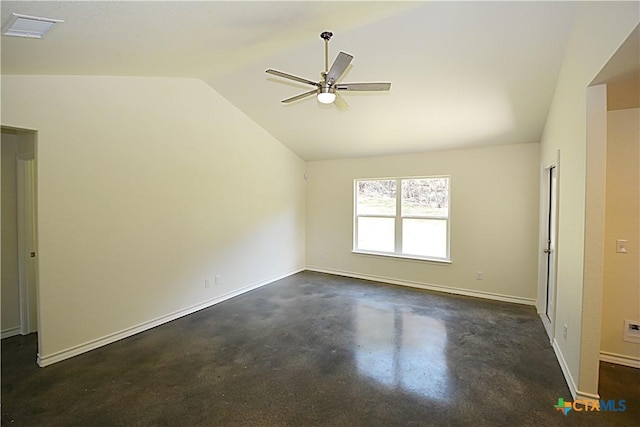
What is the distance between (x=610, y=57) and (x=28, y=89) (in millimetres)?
4337

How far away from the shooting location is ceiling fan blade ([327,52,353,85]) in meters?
2.17

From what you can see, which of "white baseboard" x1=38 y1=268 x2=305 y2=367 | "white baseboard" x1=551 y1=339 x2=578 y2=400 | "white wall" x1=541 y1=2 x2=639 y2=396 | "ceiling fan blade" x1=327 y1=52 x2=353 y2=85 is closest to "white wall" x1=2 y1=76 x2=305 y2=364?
"white baseboard" x1=38 y1=268 x2=305 y2=367

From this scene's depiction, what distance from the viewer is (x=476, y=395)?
2.36 m

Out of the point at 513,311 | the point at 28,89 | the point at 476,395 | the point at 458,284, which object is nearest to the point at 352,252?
the point at 458,284

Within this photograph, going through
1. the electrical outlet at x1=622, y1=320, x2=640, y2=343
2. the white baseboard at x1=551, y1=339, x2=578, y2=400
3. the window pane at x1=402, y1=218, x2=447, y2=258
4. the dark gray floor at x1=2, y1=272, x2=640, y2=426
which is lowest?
the dark gray floor at x1=2, y1=272, x2=640, y2=426

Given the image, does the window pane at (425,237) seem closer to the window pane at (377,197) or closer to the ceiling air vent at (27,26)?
the window pane at (377,197)

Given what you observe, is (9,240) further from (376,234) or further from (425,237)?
(425,237)

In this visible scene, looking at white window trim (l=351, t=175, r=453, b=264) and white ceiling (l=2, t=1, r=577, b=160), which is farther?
white window trim (l=351, t=175, r=453, b=264)

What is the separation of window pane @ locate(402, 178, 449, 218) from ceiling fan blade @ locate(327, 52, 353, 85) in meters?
3.34

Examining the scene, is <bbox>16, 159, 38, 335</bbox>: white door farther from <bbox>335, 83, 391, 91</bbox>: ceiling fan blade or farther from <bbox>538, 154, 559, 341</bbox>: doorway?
<bbox>538, 154, 559, 341</bbox>: doorway

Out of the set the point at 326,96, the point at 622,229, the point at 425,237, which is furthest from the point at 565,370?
the point at 326,96

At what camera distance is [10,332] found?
11.1 feet

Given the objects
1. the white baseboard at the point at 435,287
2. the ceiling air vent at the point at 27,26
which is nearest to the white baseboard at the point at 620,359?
the white baseboard at the point at 435,287

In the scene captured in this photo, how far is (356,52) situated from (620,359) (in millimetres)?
3815
